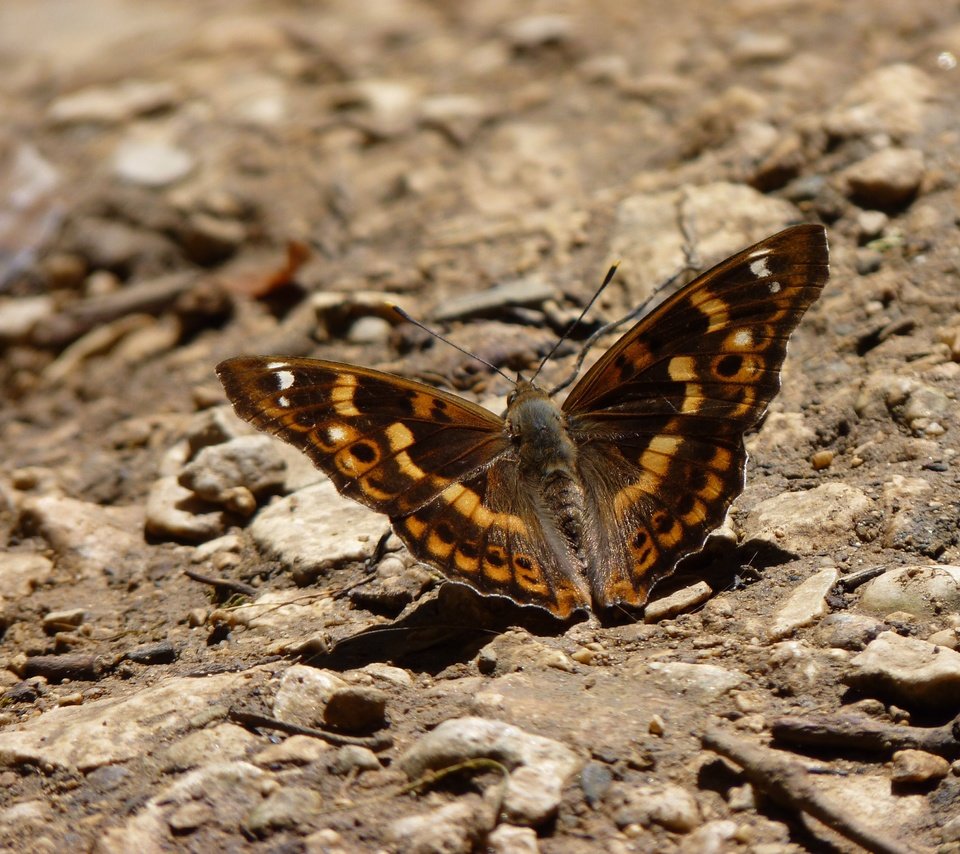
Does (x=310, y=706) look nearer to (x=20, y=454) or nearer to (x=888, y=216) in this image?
(x=20, y=454)

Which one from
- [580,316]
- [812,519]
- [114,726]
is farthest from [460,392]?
[114,726]

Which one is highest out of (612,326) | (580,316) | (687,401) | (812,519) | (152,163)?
(152,163)

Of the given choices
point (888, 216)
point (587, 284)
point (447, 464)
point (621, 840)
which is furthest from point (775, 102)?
point (621, 840)

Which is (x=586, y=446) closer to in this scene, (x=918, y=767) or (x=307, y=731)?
(x=307, y=731)

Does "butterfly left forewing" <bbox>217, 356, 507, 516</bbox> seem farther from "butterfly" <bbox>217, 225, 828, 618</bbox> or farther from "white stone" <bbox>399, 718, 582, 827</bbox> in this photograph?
"white stone" <bbox>399, 718, 582, 827</bbox>

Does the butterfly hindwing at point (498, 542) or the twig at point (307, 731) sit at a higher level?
the butterfly hindwing at point (498, 542)

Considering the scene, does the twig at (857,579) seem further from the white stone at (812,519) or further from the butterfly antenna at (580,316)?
the butterfly antenna at (580,316)

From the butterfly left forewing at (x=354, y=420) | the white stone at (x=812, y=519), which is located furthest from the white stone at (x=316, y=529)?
the white stone at (x=812, y=519)
